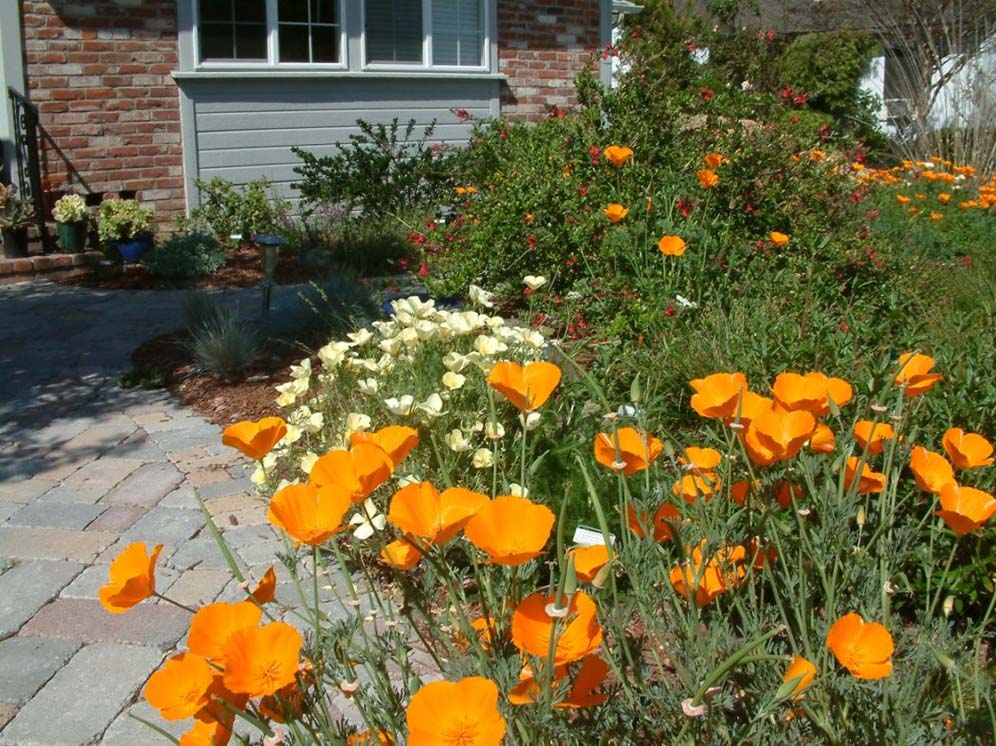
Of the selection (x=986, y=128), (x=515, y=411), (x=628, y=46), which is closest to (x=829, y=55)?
(x=986, y=128)

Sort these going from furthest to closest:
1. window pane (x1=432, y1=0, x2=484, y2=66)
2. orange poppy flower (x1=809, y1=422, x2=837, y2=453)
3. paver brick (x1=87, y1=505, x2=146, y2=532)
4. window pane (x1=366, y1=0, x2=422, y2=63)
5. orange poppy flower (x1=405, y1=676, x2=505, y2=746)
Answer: window pane (x1=432, y1=0, x2=484, y2=66)
window pane (x1=366, y1=0, x2=422, y2=63)
paver brick (x1=87, y1=505, x2=146, y2=532)
orange poppy flower (x1=809, y1=422, x2=837, y2=453)
orange poppy flower (x1=405, y1=676, x2=505, y2=746)

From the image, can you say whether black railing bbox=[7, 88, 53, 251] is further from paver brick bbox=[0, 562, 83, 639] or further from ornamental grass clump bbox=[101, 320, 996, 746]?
ornamental grass clump bbox=[101, 320, 996, 746]

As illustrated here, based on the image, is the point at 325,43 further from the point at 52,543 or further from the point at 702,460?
the point at 702,460

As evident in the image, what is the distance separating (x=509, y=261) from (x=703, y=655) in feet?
13.9

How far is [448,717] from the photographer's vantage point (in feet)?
3.74

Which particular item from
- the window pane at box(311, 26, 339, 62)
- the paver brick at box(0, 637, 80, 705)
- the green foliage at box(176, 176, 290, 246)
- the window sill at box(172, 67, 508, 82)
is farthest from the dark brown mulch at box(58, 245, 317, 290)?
the paver brick at box(0, 637, 80, 705)

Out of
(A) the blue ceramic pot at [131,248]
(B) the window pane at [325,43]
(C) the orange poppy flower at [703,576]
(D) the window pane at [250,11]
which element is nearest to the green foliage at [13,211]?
(A) the blue ceramic pot at [131,248]

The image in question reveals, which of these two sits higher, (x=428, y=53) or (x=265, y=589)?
(x=428, y=53)

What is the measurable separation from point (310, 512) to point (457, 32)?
393 inches

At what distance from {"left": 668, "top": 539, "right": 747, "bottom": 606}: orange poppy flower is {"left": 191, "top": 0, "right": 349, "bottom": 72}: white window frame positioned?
835 cm

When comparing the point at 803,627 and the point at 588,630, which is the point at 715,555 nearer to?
the point at 803,627

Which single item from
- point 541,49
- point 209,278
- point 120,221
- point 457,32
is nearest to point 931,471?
point 209,278

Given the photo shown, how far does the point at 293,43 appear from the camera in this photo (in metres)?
9.59

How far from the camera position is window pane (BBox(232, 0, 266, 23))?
9164 mm
